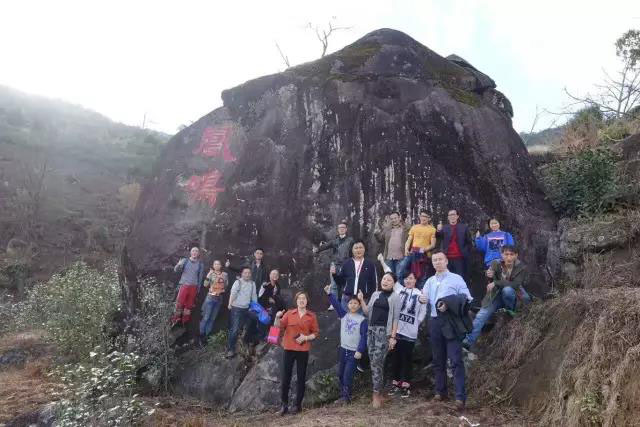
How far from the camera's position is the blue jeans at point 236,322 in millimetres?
8453

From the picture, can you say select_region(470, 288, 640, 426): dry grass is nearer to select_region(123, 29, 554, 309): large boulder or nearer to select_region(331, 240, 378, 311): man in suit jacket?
select_region(331, 240, 378, 311): man in suit jacket

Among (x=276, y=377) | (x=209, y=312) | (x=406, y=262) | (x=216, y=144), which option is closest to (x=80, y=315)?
(x=209, y=312)

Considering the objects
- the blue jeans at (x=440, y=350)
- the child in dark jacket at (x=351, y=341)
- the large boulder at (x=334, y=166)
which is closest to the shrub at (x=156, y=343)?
the large boulder at (x=334, y=166)

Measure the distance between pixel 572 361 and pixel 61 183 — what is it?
3842 cm

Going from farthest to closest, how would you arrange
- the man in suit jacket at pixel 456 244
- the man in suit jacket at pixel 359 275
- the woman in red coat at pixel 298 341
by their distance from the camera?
the man in suit jacket at pixel 456 244 < the man in suit jacket at pixel 359 275 < the woman in red coat at pixel 298 341

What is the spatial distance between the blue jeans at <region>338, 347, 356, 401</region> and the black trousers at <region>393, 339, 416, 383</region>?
651 mm

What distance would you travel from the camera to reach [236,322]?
8477 mm

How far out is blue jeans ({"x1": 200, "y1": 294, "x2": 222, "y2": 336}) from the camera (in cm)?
914

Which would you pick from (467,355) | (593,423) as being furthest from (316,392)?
(593,423)

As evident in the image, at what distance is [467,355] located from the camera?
700cm

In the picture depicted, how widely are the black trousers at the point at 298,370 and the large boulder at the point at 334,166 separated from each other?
96.2 inches

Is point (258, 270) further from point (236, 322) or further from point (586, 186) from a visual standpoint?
point (586, 186)

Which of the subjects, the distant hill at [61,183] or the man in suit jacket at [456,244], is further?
the distant hill at [61,183]

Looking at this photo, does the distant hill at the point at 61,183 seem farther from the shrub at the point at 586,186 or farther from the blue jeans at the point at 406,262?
the shrub at the point at 586,186
